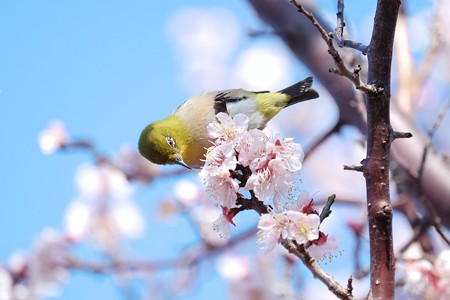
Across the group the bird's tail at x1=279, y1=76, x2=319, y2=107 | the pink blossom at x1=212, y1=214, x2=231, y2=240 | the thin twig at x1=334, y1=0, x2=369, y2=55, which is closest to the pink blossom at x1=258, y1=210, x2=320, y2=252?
the pink blossom at x1=212, y1=214, x2=231, y2=240

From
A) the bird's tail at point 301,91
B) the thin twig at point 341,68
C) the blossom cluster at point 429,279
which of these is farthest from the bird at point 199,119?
the thin twig at point 341,68

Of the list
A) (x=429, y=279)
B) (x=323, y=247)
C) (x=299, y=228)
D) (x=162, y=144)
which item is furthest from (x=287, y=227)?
(x=162, y=144)

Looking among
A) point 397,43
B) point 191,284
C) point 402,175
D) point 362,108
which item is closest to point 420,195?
point 402,175

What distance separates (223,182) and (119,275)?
2.39m

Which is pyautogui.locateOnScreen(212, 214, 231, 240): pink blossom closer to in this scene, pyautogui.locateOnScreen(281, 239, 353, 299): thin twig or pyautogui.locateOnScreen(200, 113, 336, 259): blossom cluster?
pyautogui.locateOnScreen(200, 113, 336, 259): blossom cluster

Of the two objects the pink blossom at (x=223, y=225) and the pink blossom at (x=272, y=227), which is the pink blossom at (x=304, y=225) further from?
Answer: the pink blossom at (x=223, y=225)

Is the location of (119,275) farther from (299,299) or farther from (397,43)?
(397,43)

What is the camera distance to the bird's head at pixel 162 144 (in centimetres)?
296

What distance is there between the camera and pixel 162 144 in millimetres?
2961

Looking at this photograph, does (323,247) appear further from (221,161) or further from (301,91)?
(301,91)

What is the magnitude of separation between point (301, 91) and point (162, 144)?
74 centimetres

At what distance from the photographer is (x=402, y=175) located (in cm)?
284

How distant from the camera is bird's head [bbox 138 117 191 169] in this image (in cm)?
296

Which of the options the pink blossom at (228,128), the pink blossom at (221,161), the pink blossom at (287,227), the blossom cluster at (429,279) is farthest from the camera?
the blossom cluster at (429,279)
